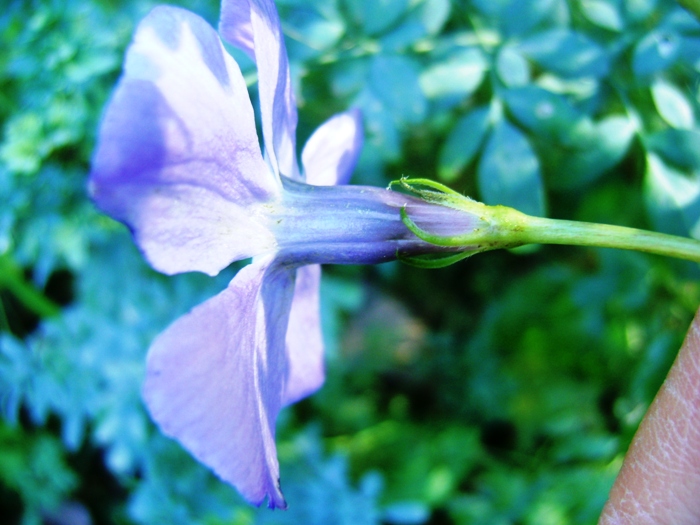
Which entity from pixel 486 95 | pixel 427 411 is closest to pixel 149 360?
pixel 486 95

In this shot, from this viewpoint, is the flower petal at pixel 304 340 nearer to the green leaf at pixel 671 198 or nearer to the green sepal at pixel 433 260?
the green sepal at pixel 433 260

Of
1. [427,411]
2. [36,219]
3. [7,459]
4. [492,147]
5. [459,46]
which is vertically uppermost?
[459,46]

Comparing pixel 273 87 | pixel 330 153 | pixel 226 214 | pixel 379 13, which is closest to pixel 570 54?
pixel 379 13

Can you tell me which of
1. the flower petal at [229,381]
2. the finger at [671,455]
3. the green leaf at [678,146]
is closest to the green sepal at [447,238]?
the flower petal at [229,381]

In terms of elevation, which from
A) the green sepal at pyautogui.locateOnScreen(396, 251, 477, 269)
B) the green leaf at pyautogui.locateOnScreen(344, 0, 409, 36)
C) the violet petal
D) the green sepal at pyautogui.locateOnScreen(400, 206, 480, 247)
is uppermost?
the violet petal

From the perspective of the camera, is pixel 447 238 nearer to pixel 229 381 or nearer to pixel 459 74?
pixel 229 381

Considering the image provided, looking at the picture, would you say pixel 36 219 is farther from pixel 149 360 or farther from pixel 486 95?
pixel 486 95

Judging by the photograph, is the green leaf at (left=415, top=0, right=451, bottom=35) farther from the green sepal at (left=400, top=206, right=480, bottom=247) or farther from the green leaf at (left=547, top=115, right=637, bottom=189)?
the green sepal at (left=400, top=206, right=480, bottom=247)

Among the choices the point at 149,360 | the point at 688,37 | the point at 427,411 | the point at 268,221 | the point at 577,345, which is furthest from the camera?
the point at 427,411

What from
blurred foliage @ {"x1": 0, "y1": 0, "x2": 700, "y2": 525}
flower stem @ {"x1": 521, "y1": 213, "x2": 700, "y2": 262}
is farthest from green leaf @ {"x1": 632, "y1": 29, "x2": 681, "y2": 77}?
flower stem @ {"x1": 521, "y1": 213, "x2": 700, "y2": 262}
